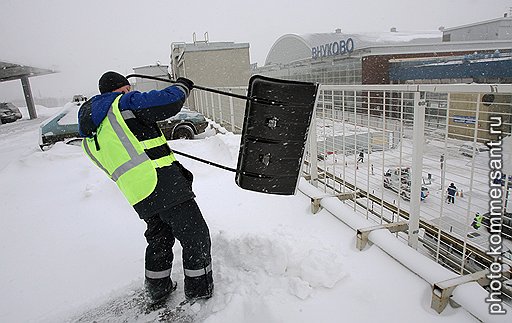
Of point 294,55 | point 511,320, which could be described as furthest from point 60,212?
point 294,55

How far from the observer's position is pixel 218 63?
19.0m

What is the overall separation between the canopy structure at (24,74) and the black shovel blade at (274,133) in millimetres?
27557

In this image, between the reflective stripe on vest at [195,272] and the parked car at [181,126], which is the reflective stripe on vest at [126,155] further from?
the parked car at [181,126]

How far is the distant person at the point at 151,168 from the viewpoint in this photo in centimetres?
197

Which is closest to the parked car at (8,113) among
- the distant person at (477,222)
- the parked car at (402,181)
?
the parked car at (402,181)

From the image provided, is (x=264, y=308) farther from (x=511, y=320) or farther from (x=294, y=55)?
(x=294, y=55)

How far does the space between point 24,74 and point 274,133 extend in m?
31.4

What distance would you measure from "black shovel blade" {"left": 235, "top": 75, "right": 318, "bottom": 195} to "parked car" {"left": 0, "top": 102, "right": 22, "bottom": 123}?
28367 millimetres

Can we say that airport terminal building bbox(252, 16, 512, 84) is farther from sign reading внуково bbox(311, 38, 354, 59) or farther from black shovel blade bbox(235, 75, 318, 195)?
black shovel blade bbox(235, 75, 318, 195)

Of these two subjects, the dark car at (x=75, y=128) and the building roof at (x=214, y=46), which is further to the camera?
the building roof at (x=214, y=46)

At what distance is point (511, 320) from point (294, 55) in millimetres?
35887

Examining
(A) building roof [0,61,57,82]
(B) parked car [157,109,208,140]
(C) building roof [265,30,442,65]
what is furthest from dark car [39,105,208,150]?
(C) building roof [265,30,442,65]

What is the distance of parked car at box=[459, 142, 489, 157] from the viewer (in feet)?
6.63

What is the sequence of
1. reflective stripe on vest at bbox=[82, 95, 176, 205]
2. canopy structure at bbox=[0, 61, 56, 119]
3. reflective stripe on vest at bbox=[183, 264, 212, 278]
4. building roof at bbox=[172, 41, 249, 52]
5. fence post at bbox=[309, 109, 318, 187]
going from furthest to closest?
canopy structure at bbox=[0, 61, 56, 119] → building roof at bbox=[172, 41, 249, 52] → fence post at bbox=[309, 109, 318, 187] → reflective stripe on vest at bbox=[183, 264, 212, 278] → reflective stripe on vest at bbox=[82, 95, 176, 205]
